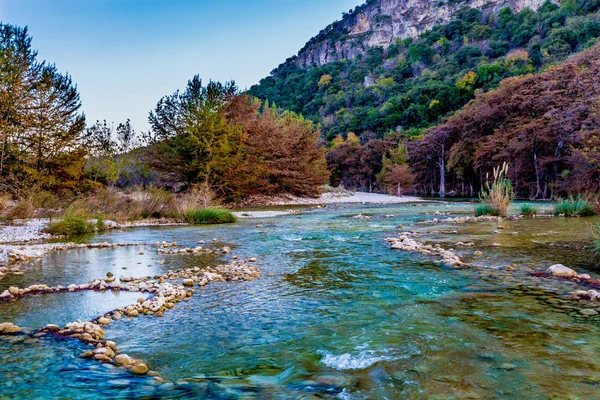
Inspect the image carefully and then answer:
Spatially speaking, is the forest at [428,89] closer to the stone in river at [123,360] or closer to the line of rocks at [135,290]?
the line of rocks at [135,290]

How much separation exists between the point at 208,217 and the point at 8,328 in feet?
36.9

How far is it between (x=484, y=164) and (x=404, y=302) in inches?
1279

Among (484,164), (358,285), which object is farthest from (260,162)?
(358,285)

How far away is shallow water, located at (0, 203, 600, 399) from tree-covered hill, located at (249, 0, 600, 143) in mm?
50496

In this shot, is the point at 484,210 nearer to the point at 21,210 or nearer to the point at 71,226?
the point at 71,226

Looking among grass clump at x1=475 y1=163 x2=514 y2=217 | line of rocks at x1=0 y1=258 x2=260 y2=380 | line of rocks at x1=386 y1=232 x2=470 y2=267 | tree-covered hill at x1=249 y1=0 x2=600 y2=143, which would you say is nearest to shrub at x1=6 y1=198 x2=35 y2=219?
line of rocks at x1=0 y1=258 x2=260 y2=380

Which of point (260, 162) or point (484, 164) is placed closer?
point (260, 162)

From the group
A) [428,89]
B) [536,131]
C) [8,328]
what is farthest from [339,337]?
[428,89]

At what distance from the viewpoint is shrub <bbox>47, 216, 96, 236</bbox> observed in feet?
34.8

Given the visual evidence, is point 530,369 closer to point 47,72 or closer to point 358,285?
point 358,285

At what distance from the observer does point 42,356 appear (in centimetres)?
294

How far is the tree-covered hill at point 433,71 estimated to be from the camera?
196ft

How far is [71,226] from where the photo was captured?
1090cm

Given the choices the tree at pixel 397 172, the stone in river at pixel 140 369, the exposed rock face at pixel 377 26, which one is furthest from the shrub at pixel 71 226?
the exposed rock face at pixel 377 26
